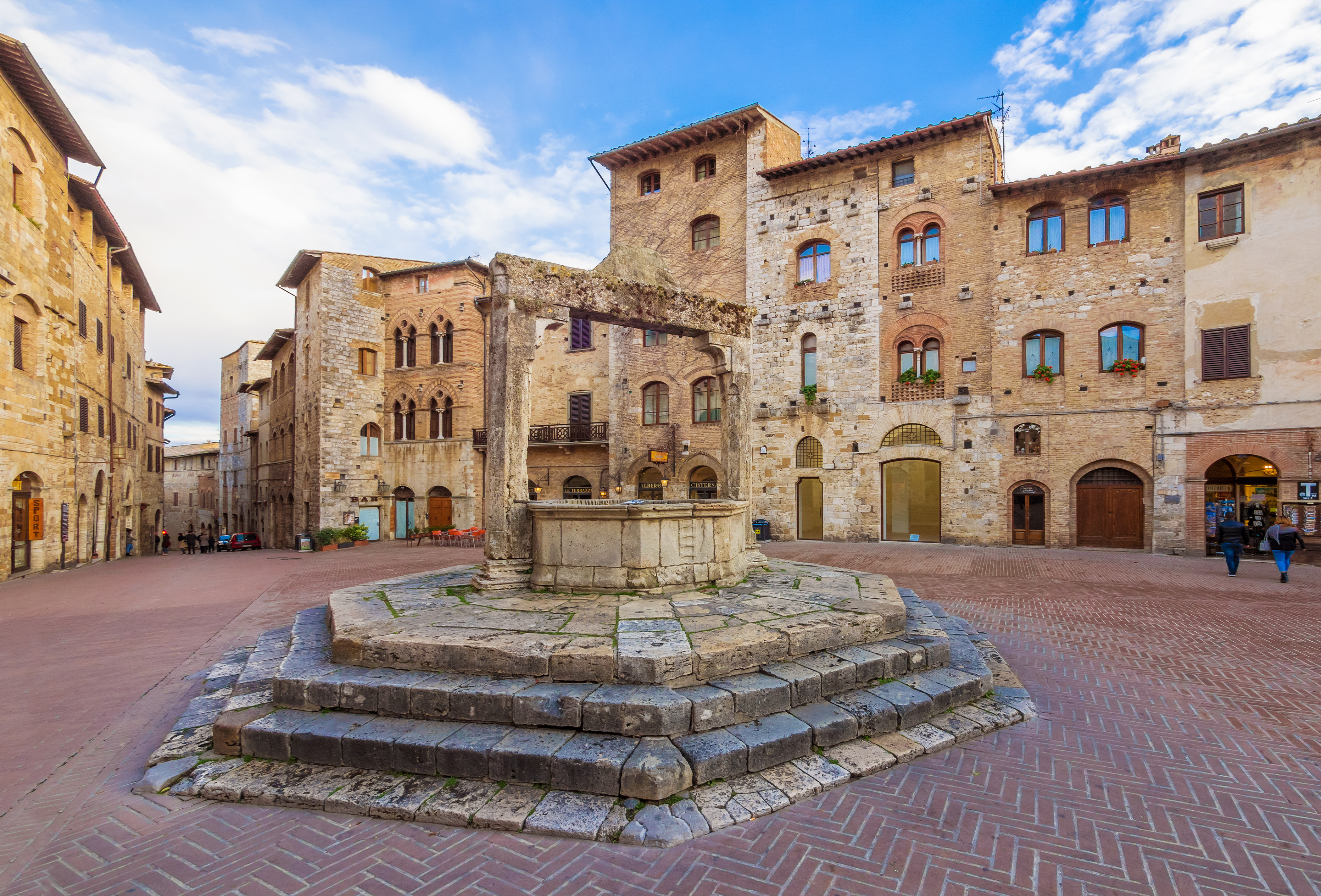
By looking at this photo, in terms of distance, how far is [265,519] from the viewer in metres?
31.6

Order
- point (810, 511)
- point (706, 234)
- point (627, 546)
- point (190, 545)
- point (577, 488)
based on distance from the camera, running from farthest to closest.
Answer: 1. point (190, 545)
2. point (577, 488)
3. point (706, 234)
4. point (810, 511)
5. point (627, 546)

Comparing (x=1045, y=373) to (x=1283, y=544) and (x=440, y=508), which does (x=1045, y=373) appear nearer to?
(x=1283, y=544)

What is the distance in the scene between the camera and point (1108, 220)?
1736 cm

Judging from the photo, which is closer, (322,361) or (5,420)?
(5,420)

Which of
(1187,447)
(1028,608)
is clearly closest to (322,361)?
(1028,608)

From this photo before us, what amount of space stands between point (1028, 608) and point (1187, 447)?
1092 cm

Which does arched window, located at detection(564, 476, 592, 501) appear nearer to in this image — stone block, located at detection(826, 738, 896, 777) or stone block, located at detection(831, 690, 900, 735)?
stone block, located at detection(831, 690, 900, 735)

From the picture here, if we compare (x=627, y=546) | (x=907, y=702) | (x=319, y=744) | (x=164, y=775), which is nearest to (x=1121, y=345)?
(x=907, y=702)

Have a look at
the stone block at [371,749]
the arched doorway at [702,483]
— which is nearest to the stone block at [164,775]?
the stone block at [371,749]

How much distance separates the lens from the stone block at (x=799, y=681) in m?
4.80

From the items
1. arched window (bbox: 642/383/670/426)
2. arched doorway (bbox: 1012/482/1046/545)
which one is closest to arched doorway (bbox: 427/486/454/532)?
arched window (bbox: 642/383/670/426)

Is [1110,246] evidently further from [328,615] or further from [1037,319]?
[328,615]

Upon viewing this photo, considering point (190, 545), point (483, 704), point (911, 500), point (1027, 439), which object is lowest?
point (190, 545)

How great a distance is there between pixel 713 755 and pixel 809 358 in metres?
18.5
